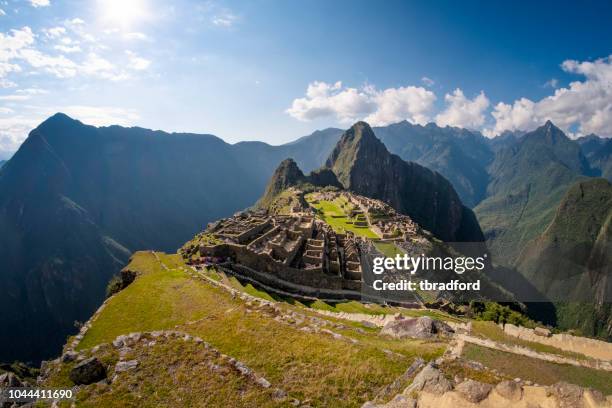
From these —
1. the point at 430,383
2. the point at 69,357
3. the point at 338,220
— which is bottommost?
the point at 69,357

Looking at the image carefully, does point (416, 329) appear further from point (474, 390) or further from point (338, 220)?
point (338, 220)

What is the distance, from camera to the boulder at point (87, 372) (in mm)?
13806

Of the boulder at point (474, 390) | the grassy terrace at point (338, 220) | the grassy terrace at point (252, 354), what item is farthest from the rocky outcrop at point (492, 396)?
the grassy terrace at point (338, 220)

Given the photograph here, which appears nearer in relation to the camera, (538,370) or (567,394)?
(567,394)

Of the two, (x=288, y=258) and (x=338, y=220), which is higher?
(x=338, y=220)

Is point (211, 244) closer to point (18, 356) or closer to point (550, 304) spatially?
point (18, 356)

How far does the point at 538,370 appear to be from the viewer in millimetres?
14164

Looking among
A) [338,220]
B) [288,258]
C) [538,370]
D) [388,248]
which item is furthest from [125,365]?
[338,220]

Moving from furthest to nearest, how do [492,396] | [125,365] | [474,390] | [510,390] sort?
1. [125,365]
2. [474,390]
3. [510,390]
4. [492,396]

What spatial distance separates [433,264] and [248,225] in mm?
36025

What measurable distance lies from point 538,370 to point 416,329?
6518 millimetres

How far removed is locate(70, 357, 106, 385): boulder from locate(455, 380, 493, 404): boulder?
1490 cm

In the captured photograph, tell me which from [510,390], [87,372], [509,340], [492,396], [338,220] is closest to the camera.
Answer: [492,396]

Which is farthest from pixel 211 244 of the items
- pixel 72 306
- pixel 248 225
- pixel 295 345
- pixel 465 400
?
pixel 72 306
